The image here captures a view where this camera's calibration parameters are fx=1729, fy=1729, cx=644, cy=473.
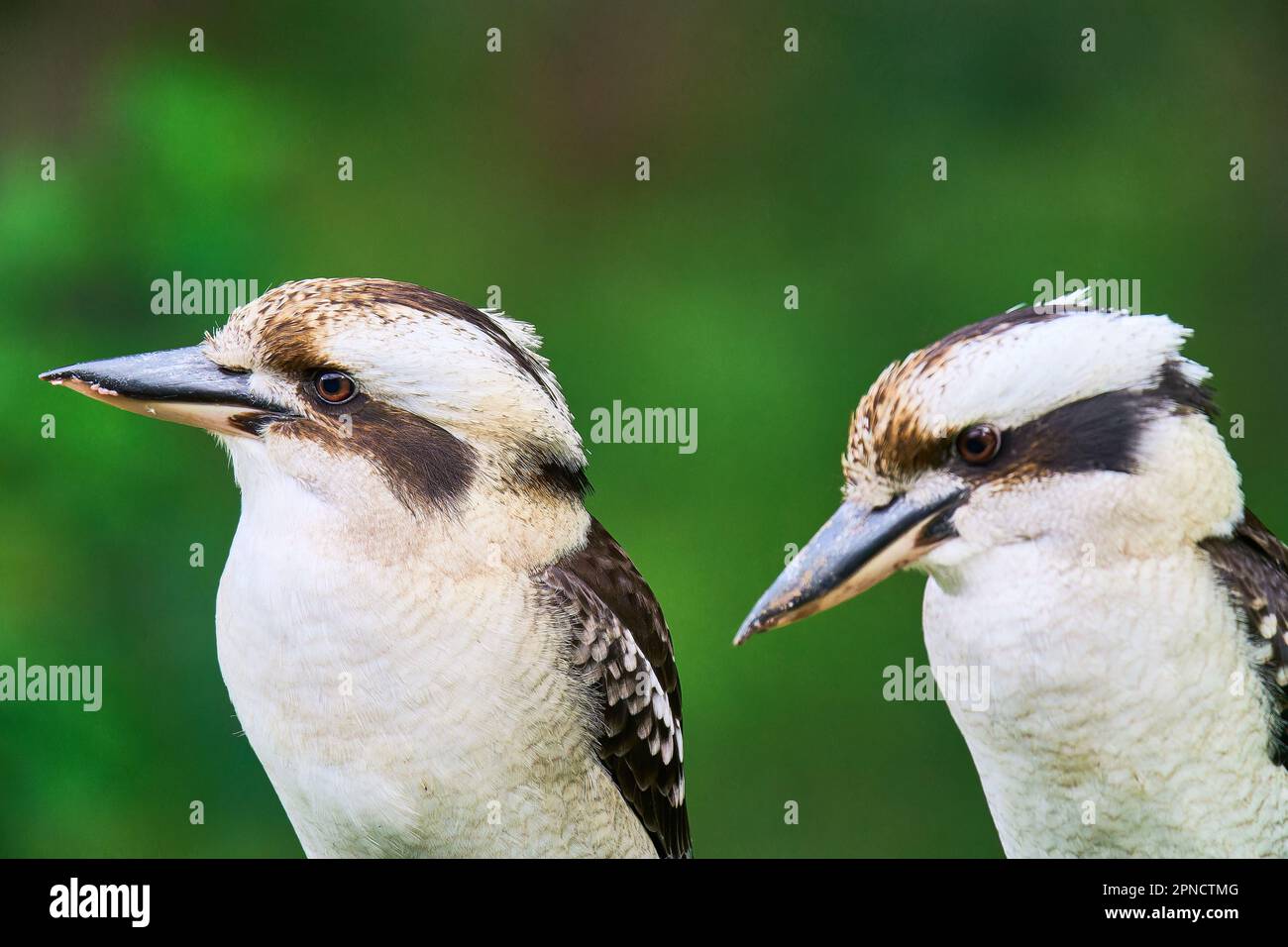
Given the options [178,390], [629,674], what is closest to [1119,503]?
[629,674]

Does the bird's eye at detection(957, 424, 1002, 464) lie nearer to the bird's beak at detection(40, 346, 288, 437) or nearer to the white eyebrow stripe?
the white eyebrow stripe

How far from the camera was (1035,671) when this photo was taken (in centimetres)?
208

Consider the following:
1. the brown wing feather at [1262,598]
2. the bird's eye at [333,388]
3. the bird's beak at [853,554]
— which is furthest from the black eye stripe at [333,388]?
the brown wing feather at [1262,598]

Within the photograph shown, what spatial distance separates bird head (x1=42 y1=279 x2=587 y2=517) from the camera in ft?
6.62

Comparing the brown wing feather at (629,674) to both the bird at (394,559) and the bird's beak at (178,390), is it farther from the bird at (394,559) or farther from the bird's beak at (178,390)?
the bird's beak at (178,390)

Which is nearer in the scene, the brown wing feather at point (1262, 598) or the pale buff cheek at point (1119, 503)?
the pale buff cheek at point (1119, 503)

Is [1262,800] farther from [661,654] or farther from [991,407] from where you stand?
[661,654]

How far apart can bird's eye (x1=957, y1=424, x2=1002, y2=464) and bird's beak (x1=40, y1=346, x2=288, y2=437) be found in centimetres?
80

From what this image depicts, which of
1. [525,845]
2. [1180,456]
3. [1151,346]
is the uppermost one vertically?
[1151,346]

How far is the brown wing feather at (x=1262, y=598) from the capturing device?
2.15 metres

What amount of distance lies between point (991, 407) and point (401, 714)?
0.79 meters

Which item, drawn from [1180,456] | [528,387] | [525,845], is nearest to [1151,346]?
[1180,456]

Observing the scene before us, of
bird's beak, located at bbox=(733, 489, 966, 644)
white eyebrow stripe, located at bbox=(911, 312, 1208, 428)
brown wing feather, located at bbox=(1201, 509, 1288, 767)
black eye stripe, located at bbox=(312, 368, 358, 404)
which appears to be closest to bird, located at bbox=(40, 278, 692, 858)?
black eye stripe, located at bbox=(312, 368, 358, 404)

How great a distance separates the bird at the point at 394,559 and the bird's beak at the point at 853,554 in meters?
0.33
